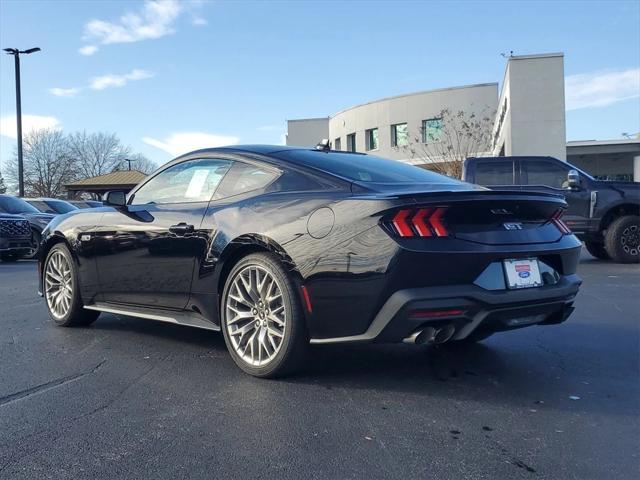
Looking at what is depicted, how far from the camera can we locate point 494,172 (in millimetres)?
11164

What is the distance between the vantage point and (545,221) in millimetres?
3959

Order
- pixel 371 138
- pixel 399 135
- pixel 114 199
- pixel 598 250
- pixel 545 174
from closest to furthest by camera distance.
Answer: pixel 114 199
pixel 545 174
pixel 598 250
pixel 399 135
pixel 371 138

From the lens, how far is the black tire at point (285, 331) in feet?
12.1

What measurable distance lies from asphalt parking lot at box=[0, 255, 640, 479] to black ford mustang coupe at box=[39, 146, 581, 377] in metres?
0.35

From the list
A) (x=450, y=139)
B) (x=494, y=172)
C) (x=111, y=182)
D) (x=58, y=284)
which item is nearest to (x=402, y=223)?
(x=58, y=284)

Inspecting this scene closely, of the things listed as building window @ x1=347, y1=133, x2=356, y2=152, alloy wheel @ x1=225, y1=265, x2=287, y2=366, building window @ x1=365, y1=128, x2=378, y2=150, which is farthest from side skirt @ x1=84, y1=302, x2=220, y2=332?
building window @ x1=347, y1=133, x2=356, y2=152

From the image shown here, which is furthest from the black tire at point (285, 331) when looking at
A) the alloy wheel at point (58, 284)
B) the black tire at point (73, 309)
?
the alloy wheel at point (58, 284)

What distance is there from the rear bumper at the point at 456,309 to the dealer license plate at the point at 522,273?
4 centimetres

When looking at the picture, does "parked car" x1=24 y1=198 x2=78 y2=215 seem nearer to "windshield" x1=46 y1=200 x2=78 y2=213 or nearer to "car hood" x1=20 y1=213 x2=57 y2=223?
"windshield" x1=46 y1=200 x2=78 y2=213

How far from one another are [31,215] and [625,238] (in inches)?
523

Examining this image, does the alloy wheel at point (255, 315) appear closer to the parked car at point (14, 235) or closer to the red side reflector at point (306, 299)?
the red side reflector at point (306, 299)

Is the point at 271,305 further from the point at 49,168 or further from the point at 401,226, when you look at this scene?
the point at 49,168

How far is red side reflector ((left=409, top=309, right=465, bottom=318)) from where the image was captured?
11.0 ft

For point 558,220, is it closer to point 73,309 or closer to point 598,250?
point 73,309
